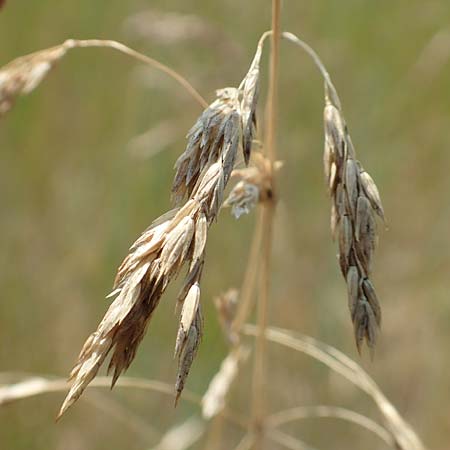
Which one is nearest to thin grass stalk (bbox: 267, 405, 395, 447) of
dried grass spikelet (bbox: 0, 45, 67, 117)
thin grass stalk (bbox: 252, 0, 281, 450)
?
thin grass stalk (bbox: 252, 0, 281, 450)

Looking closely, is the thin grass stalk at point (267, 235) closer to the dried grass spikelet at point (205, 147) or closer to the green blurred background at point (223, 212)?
the dried grass spikelet at point (205, 147)

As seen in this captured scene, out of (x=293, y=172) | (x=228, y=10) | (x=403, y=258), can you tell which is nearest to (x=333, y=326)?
(x=403, y=258)

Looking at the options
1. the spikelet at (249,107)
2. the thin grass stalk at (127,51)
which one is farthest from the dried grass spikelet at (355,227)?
the thin grass stalk at (127,51)

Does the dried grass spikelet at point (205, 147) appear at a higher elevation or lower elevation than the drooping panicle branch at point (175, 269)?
higher

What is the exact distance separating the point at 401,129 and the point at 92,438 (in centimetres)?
143

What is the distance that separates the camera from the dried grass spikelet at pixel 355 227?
42.3 inches

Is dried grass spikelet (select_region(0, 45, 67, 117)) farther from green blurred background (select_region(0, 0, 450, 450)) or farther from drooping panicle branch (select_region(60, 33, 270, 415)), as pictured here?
green blurred background (select_region(0, 0, 450, 450))

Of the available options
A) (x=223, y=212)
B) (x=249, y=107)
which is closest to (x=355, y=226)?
(x=249, y=107)

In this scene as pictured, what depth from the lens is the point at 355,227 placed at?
108 cm

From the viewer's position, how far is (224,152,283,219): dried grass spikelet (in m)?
1.23

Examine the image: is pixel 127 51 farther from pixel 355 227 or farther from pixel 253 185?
pixel 355 227

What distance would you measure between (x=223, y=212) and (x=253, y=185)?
141 centimetres

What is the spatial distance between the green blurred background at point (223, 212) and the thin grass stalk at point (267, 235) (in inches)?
29.7

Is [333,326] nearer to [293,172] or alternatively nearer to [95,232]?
[293,172]
